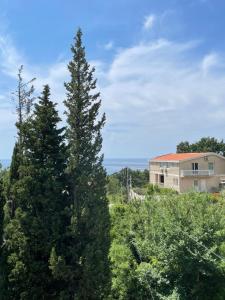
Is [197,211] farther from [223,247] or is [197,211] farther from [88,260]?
[88,260]

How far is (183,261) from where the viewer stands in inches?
552

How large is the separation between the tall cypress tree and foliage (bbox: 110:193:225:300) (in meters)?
2.85

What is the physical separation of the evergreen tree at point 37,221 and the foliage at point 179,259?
→ 13.4ft

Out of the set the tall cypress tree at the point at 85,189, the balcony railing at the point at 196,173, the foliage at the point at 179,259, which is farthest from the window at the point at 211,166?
the tall cypress tree at the point at 85,189

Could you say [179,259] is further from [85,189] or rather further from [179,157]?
[179,157]

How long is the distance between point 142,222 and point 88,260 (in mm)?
8585

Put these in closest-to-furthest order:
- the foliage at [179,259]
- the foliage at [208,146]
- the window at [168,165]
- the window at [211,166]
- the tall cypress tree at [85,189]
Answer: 1. the tall cypress tree at [85,189]
2. the foliage at [179,259]
3. the window at [211,166]
4. the window at [168,165]
5. the foliage at [208,146]

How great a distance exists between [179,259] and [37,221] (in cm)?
558

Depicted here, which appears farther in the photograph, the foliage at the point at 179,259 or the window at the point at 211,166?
the window at the point at 211,166

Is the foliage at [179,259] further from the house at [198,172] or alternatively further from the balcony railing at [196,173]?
the house at [198,172]

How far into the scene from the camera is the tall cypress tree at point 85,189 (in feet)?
37.6

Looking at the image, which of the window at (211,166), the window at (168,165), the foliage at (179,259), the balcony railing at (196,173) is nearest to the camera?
the foliage at (179,259)

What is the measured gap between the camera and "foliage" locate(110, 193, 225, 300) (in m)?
13.8

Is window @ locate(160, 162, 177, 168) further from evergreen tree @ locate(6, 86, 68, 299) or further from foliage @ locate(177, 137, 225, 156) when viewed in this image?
evergreen tree @ locate(6, 86, 68, 299)
